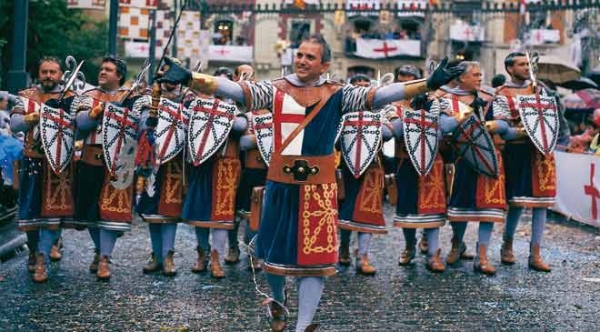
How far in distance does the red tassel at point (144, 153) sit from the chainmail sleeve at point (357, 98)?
2469 mm

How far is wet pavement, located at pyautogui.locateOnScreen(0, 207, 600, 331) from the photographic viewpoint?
6.29m

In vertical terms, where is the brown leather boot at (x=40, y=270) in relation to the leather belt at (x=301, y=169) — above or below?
below

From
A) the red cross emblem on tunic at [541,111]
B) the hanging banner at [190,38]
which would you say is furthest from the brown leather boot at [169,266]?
the hanging banner at [190,38]

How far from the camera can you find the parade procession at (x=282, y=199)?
559cm

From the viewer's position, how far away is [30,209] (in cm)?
782

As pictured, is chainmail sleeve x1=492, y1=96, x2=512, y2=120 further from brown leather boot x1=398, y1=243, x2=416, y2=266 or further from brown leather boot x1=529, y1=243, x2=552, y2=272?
brown leather boot x1=398, y1=243, x2=416, y2=266

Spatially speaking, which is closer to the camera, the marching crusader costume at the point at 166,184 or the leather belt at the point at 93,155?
the leather belt at the point at 93,155

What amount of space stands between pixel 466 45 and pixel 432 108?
3559 centimetres

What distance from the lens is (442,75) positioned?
5.02 meters

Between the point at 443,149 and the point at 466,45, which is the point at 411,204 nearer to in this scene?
the point at 443,149

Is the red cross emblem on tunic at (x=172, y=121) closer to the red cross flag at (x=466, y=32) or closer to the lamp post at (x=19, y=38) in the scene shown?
the lamp post at (x=19, y=38)

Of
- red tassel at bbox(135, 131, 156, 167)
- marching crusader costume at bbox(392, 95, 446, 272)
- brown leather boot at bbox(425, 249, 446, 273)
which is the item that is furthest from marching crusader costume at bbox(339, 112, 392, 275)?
red tassel at bbox(135, 131, 156, 167)

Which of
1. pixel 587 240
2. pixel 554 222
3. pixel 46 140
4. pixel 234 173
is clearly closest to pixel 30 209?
pixel 46 140

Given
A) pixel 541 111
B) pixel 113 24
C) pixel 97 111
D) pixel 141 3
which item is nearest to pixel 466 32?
pixel 141 3
